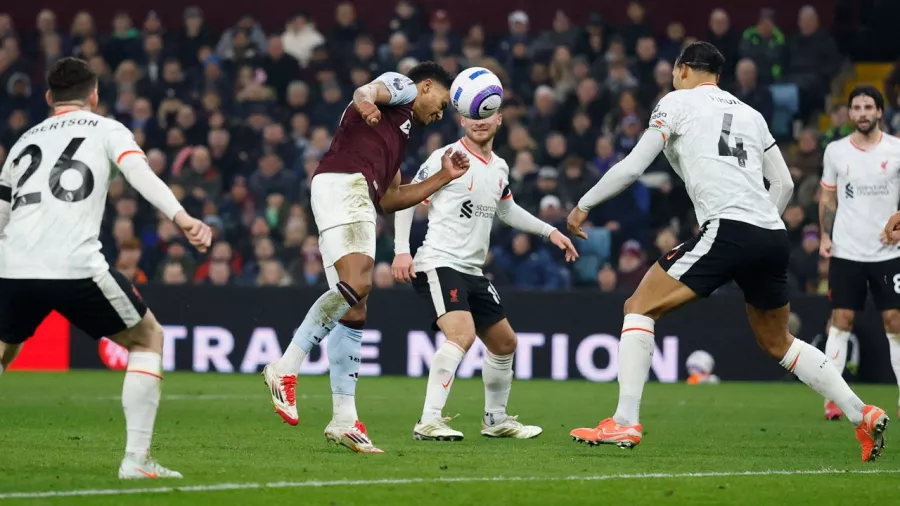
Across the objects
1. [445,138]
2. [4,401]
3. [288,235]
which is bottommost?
[4,401]

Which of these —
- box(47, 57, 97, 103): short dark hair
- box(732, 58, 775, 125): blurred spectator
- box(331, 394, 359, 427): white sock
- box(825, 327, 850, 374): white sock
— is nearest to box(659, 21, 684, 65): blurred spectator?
box(732, 58, 775, 125): blurred spectator

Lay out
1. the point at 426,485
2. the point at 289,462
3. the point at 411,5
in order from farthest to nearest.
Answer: the point at 411,5 → the point at 289,462 → the point at 426,485

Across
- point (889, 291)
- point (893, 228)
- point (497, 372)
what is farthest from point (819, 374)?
point (889, 291)

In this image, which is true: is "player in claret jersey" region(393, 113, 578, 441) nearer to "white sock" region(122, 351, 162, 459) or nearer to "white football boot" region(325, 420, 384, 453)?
"white football boot" region(325, 420, 384, 453)

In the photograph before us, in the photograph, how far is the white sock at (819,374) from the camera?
322 inches

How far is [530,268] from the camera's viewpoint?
17938 millimetres

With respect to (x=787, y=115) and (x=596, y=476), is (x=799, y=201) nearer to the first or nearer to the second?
(x=787, y=115)

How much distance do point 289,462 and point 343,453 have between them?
644 mm

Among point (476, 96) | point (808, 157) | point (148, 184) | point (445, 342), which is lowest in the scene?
point (445, 342)

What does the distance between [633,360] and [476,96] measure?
2221mm

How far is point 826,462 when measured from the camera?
807cm

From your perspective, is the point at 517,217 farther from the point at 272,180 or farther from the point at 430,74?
the point at 272,180

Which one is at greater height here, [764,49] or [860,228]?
[764,49]

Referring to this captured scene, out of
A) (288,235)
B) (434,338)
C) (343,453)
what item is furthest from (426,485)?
(288,235)
